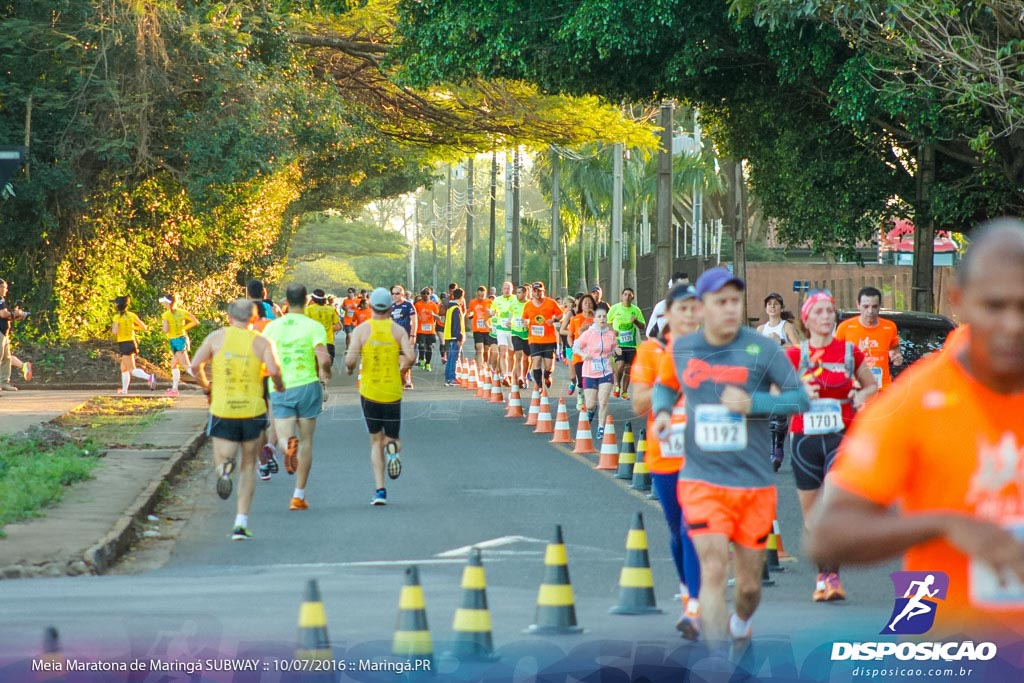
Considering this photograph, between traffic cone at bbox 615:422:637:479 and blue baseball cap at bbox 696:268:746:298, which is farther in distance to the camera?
traffic cone at bbox 615:422:637:479

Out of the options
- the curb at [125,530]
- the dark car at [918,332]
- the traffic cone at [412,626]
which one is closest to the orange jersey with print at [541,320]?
the curb at [125,530]

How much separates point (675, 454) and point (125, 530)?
550 cm

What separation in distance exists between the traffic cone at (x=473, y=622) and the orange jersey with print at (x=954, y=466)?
425 centimetres

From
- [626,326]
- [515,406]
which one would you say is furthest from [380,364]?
[626,326]

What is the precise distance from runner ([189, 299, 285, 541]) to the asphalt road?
0.55 meters

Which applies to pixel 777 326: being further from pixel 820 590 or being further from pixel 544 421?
pixel 820 590

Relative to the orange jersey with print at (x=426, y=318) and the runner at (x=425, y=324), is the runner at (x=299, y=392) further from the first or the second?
the orange jersey with print at (x=426, y=318)

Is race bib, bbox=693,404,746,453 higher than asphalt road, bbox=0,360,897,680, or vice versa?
race bib, bbox=693,404,746,453

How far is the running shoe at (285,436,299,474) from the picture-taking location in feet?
45.9

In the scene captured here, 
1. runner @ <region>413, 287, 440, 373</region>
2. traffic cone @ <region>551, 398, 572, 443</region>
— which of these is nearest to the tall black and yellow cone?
traffic cone @ <region>551, 398, 572, 443</region>

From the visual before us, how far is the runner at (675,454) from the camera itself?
7910 millimetres

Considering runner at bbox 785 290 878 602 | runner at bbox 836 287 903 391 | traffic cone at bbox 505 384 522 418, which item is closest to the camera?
runner at bbox 785 290 878 602

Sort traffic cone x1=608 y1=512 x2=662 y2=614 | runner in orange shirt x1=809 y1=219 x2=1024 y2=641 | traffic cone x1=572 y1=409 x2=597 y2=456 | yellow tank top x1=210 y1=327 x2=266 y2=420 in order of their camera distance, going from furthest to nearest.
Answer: traffic cone x1=572 y1=409 x2=597 y2=456
yellow tank top x1=210 y1=327 x2=266 y2=420
traffic cone x1=608 y1=512 x2=662 y2=614
runner in orange shirt x1=809 y1=219 x2=1024 y2=641

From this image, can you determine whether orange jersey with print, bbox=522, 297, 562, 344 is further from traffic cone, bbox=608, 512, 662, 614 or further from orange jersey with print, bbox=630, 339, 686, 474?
traffic cone, bbox=608, 512, 662, 614
